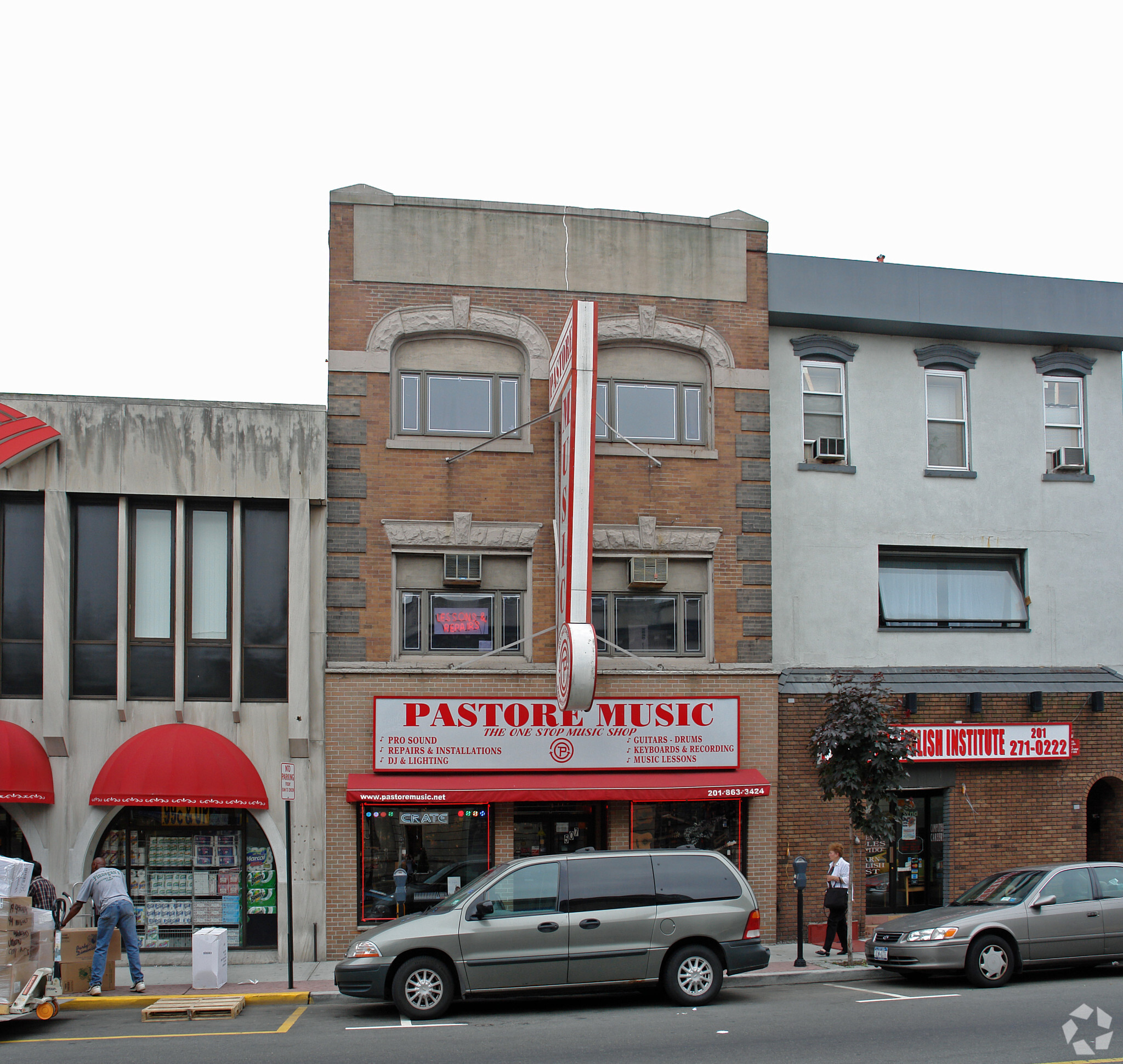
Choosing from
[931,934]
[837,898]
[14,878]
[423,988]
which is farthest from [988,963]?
[14,878]

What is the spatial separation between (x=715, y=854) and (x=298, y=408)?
857 cm

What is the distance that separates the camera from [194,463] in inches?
632

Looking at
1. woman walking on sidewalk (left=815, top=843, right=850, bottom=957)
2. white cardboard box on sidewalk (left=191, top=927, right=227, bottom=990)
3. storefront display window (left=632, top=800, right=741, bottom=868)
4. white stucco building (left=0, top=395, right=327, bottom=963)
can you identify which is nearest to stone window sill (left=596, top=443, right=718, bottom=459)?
white stucco building (left=0, top=395, right=327, bottom=963)

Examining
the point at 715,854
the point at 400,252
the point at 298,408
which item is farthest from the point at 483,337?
the point at 715,854

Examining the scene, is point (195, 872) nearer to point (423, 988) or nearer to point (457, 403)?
point (423, 988)

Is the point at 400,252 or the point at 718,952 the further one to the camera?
the point at 400,252

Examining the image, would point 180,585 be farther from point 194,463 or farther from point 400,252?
point 400,252

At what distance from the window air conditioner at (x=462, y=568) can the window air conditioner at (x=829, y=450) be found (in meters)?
5.78

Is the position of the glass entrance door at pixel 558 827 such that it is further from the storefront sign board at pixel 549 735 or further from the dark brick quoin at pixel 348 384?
the dark brick quoin at pixel 348 384

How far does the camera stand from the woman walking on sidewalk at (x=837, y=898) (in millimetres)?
14922

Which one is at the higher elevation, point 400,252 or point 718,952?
point 400,252

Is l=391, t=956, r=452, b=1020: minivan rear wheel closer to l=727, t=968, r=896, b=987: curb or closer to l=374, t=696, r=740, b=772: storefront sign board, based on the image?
l=727, t=968, r=896, b=987: curb

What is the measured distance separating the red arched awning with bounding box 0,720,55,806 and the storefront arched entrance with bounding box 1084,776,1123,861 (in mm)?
15674

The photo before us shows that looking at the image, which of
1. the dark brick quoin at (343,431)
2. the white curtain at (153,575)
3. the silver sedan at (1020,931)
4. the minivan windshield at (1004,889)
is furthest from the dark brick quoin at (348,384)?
the minivan windshield at (1004,889)
